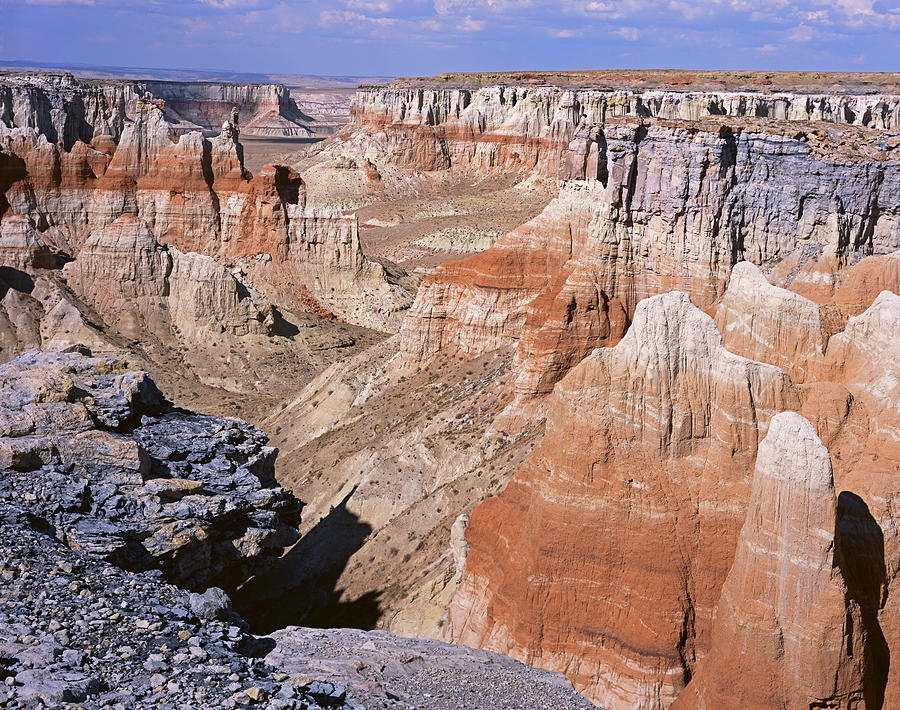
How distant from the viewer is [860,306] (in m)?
30.5

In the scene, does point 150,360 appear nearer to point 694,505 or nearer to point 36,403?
point 36,403

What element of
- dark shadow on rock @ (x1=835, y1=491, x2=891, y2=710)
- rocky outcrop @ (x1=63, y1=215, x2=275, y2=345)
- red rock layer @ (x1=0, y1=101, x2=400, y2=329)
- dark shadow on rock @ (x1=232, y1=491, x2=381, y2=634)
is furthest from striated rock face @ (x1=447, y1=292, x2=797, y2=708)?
red rock layer @ (x1=0, y1=101, x2=400, y2=329)

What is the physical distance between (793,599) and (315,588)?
18912 millimetres

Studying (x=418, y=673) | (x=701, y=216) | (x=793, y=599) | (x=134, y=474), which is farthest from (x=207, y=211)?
(x=793, y=599)

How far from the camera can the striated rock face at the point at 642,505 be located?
2266cm

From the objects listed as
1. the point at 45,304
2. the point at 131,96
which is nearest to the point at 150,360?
the point at 45,304

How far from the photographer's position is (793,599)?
1964 centimetres

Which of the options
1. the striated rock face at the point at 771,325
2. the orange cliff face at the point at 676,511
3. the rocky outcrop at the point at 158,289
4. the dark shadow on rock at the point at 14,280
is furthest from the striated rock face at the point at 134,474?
the dark shadow on rock at the point at 14,280

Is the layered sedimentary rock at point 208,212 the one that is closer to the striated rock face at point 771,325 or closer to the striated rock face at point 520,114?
the striated rock face at point 520,114

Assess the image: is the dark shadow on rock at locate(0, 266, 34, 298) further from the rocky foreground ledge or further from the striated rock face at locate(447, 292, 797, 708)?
the striated rock face at locate(447, 292, 797, 708)

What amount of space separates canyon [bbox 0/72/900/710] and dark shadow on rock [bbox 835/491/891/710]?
45 mm

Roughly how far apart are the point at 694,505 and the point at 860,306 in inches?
440

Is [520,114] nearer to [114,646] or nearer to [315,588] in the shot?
[315,588]

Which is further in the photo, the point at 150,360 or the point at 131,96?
the point at 131,96
